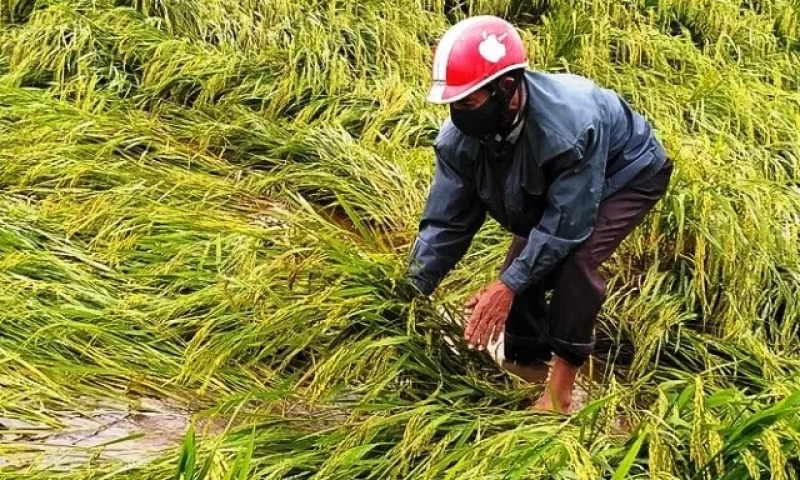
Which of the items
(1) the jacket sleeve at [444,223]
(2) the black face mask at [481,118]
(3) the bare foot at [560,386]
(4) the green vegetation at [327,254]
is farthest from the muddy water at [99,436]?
→ (2) the black face mask at [481,118]

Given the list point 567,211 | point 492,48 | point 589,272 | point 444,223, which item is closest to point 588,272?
point 589,272

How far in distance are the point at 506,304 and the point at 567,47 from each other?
122 inches

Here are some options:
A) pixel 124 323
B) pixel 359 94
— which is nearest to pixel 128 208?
pixel 124 323

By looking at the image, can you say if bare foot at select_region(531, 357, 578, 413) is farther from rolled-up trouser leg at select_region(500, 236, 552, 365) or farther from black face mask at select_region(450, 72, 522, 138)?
black face mask at select_region(450, 72, 522, 138)

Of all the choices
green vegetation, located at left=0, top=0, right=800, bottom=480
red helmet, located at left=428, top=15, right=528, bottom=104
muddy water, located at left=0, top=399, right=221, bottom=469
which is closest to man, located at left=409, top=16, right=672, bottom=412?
red helmet, located at left=428, top=15, right=528, bottom=104

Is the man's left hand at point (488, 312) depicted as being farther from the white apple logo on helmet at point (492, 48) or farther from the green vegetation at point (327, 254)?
the white apple logo on helmet at point (492, 48)

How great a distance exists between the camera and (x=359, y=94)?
15.0 ft

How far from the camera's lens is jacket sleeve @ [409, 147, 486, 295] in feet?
8.16

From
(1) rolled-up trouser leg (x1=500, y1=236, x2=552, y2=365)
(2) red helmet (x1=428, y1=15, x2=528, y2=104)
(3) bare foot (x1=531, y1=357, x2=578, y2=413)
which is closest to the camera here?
(2) red helmet (x1=428, y1=15, x2=528, y2=104)

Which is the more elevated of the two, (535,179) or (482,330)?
(535,179)

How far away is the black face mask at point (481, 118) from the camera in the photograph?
2.21 metres

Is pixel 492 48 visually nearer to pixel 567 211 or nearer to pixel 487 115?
pixel 487 115

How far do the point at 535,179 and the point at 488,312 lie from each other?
0.35 meters

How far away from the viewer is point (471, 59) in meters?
2.18
